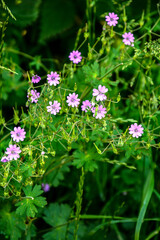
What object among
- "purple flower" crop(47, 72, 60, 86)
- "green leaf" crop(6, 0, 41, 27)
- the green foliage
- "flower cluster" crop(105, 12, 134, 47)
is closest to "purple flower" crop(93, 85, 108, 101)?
"purple flower" crop(47, 72, 60, 86)

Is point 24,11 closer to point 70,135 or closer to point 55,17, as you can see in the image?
point 55,17

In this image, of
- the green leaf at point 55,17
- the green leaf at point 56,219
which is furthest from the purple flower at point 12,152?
the green leaf at point 55,17

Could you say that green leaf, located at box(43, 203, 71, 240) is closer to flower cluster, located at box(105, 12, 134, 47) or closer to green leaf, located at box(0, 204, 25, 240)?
green leaf, located at box(0, 204, 25, 240)

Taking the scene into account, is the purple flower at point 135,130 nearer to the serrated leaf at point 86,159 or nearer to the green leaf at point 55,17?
the serrated leaf at point 86,159

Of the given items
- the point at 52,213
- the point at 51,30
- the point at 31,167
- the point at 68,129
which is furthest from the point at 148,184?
the point at 51,30

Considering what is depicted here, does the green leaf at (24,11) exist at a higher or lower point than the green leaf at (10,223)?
higher

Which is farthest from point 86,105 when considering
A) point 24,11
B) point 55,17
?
point 55,17

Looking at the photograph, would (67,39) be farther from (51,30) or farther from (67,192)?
(67,192)

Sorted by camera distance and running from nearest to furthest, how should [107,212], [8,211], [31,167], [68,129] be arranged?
[31,167] → [68,129] → [8,211] → [107,212]
